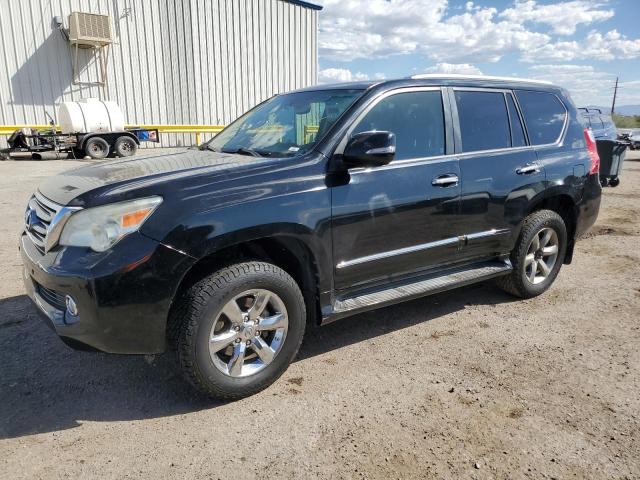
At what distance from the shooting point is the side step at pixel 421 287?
328 centimetres

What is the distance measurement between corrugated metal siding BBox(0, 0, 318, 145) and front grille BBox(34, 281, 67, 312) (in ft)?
64.0

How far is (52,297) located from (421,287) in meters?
2.40

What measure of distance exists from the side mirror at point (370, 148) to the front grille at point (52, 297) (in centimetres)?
182

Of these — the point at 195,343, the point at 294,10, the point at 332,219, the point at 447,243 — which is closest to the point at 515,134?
the point at 447,243

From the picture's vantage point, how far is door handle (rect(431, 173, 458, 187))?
140 inches

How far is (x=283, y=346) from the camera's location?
9.99 feet

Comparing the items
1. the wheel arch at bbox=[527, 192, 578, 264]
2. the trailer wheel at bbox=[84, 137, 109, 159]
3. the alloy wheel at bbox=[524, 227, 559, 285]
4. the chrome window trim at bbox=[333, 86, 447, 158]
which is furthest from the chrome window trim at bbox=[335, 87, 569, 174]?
the trailer wheel at bbox=[84, 137, 109, 159]

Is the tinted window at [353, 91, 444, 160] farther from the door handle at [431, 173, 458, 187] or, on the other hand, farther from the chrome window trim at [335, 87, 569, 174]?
the door handle at [431, 173, 458, 187]

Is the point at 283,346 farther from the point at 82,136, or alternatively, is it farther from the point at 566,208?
the point at 82,136

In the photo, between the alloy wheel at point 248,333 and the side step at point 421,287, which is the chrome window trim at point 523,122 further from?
the alloy wheel at point 248,333

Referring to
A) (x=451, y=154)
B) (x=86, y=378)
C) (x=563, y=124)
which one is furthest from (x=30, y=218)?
(x=563, y=124)

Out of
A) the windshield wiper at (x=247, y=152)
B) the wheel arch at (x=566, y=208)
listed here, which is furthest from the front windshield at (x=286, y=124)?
the wheel arch at (x=566, y=208)

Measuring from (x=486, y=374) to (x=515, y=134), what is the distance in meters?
2.11

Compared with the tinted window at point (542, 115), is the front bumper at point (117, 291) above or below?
below
